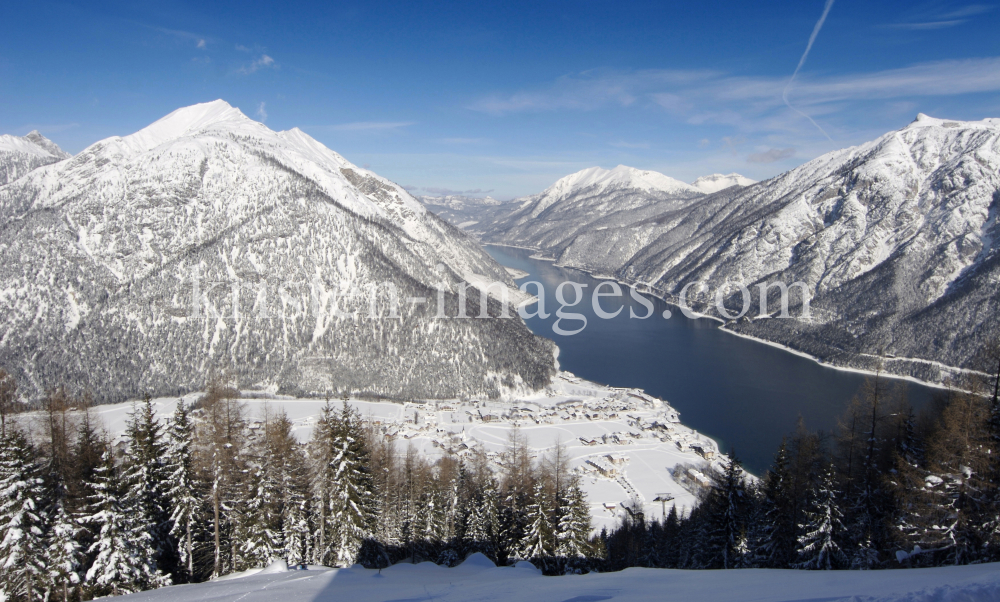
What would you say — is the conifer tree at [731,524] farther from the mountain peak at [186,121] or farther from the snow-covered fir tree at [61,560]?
the mountain peak at [186,121]

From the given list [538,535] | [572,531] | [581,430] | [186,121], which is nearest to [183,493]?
[538,535]

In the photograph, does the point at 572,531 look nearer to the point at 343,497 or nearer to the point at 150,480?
the point at 343,497

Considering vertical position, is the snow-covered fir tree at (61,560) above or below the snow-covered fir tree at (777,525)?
above

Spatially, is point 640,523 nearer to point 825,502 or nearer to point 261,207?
point 825,502

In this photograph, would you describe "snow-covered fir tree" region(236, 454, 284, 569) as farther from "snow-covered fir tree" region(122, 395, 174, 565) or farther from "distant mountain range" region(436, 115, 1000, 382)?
"distant mountain range" region(436, 115, 1000, 382)

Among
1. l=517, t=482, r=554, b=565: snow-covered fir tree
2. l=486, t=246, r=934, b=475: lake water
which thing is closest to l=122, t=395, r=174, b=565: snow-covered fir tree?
l=517, t=482, r=554, b=565: snow-covered fir tree

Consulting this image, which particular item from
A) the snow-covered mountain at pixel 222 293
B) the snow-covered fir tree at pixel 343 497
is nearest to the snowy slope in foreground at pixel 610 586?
the snow-covered fir tree at pixel 343 497
